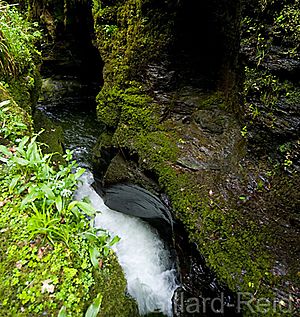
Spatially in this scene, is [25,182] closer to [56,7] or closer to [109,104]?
[109,104]

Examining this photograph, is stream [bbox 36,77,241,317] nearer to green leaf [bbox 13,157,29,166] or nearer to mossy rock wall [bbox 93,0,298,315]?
mossy rock wall [bbox 93,0,298,315]

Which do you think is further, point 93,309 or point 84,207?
point 84,207

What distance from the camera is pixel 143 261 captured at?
4551 mm

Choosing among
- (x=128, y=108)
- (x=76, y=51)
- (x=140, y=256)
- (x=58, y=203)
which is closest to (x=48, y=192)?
(x=58, y=203)

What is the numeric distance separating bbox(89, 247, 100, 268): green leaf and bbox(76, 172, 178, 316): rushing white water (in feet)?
7.04

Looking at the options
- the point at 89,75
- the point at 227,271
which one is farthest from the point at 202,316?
the point at 89,75

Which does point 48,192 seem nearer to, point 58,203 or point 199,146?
point 58,203

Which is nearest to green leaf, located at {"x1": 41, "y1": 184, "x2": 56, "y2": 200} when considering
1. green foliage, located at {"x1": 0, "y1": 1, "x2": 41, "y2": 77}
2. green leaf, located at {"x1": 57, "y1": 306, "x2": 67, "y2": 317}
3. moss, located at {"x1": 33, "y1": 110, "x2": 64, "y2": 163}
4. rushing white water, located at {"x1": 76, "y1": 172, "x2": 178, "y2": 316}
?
green leaf, located at {"x1": 57, "y1": 306, "x2": 67, "y2": 317}

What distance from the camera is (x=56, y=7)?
9.45 meters

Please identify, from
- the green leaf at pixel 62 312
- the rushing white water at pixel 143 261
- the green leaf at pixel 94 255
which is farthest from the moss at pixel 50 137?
the green leaf at pixel 62 312

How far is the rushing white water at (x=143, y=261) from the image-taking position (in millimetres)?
4016

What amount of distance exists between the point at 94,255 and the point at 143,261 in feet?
8.55

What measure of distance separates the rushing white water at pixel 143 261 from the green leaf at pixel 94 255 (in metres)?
2.15

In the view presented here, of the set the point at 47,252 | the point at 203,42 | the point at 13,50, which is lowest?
the point at 47,252
